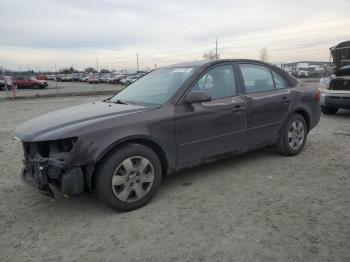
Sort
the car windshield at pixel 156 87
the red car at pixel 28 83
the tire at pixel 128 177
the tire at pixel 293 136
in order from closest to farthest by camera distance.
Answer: the tire at pixel 128 177 < the car windshield at pixel 156 87 < the tire at pixel 293 136 < the red car at pixel 28 83

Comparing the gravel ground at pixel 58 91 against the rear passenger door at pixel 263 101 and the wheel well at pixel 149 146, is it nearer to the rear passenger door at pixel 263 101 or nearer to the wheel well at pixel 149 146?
the rear passenger door at pixel 263 101

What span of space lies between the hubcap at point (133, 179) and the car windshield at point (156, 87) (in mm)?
821

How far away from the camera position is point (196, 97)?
4.32 m

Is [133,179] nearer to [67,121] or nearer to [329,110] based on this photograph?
[67,121]

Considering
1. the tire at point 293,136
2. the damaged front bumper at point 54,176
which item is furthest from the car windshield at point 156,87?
the tire at point 293,136

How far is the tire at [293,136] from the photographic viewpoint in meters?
5.68

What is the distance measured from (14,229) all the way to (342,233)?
312 centimetres

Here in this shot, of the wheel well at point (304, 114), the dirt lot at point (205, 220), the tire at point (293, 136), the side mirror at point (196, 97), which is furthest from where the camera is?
the wheel well at point (304, 114)

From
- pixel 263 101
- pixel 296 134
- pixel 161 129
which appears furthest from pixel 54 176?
pixel 296 134

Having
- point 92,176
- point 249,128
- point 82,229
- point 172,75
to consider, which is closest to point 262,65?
point 249,128

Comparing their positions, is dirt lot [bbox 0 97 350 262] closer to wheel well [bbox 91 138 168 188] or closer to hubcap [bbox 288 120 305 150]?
wheel well [bbox 91 138 168 188]

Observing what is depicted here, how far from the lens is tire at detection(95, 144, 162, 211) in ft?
12.3

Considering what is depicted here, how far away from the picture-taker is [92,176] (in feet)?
12.5

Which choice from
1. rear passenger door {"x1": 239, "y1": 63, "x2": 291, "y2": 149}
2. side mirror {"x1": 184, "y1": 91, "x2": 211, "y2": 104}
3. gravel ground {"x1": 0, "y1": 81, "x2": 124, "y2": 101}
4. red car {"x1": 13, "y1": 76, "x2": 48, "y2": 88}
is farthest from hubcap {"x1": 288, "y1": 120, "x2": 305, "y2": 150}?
red car {"x1": 13, "y1": 76, "x2": 48, "y2": 88}
